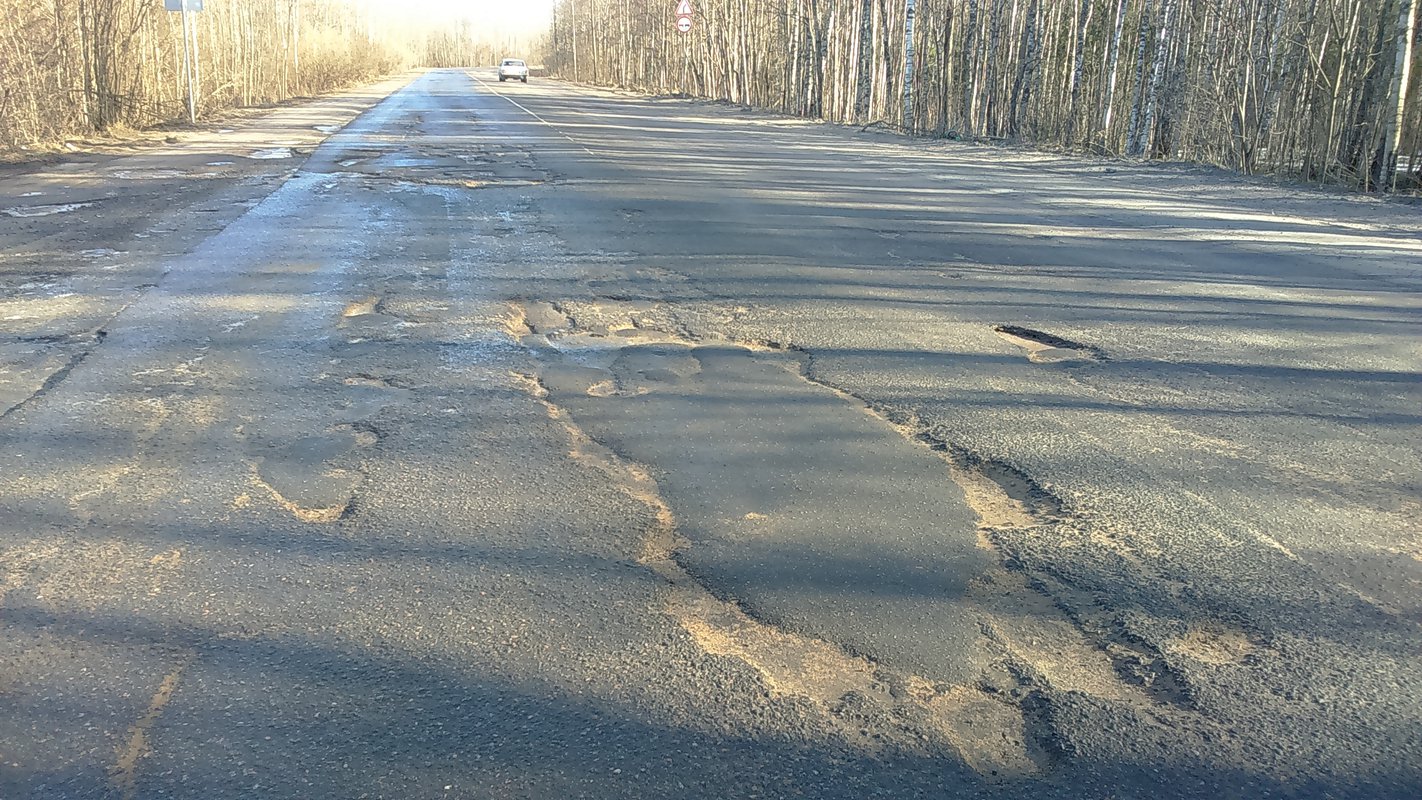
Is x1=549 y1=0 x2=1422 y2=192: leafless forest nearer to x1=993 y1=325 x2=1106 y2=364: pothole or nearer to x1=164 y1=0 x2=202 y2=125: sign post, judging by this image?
x1=993 y1=325 x2=1106 y2=364: pothole

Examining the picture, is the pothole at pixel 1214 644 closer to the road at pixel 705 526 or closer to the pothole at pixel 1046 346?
the road at pixel 705 526

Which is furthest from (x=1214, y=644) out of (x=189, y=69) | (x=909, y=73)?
(x=189, y=69)

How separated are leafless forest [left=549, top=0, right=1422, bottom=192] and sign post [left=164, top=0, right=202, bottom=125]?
15111 millimetres

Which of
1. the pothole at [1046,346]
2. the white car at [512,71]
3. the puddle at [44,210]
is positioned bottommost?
the pothole at [1046,346]

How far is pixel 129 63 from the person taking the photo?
63.8 feet

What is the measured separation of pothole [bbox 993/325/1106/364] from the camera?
552 centimetres

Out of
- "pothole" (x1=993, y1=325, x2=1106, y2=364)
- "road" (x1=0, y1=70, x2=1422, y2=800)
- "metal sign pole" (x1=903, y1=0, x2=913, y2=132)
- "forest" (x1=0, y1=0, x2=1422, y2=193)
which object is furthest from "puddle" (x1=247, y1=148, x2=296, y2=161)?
"metal sign pole" (x1=903, y1=0, x2=913, y2=132)

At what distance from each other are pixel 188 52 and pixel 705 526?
75.3 feet

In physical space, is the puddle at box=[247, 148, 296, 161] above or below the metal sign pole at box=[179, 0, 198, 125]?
below

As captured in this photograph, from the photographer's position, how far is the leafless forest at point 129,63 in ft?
49.6

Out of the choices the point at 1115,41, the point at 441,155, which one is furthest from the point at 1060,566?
the point at 1115,41

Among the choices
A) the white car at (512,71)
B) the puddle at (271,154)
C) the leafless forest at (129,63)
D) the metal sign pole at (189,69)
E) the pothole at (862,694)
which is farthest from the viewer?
the white car at (512,71)

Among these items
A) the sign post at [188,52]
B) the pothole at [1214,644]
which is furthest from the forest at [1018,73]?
the pothole at [1214,644]

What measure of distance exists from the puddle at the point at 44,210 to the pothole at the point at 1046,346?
29.8 ft
